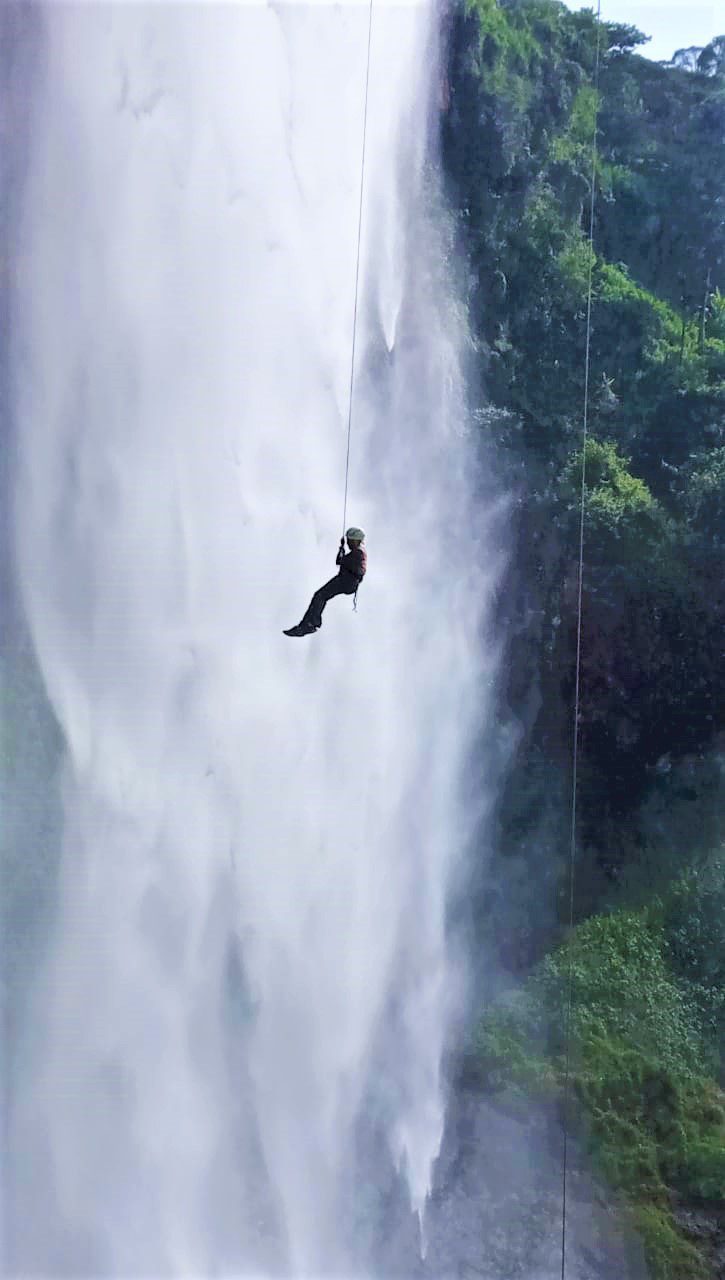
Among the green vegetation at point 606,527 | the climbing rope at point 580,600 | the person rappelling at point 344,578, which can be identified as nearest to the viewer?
the person rappelling at point 344,578

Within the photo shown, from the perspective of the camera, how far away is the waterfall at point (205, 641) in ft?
45.3

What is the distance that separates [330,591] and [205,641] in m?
3.98

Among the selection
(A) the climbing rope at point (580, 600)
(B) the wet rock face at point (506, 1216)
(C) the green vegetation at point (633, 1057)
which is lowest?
(B) the wet rock face at point (506, 1216)

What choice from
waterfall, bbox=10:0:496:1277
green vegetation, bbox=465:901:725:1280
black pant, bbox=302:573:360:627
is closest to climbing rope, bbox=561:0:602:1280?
green vegetation, bbox=465:901:725:1280

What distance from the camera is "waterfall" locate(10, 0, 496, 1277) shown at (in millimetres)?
13797

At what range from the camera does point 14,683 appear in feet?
46.1

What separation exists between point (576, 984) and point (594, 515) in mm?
5569

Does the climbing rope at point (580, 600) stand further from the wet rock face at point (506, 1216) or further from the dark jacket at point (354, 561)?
the dark jacket at point (354, 561)

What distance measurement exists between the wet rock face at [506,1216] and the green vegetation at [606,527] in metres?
0.52

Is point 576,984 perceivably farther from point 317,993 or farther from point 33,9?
point 33,9

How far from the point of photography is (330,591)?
34.5ft

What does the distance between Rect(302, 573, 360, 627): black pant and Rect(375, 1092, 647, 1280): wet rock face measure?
721cm

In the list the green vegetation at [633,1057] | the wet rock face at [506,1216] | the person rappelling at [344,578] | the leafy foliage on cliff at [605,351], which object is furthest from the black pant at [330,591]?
the wet rock face at [506,1216]

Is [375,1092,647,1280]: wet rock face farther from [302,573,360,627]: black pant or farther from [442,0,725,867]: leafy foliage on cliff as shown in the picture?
[302,573,360,627]: black pant
